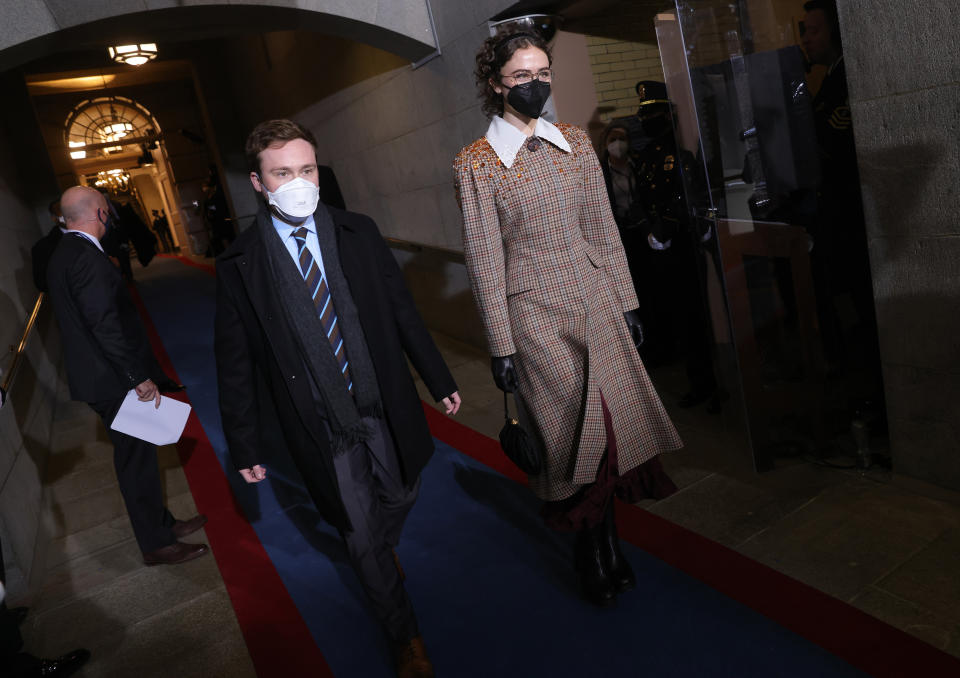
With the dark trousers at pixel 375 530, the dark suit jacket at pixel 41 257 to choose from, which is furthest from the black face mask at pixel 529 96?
the dark suit jacket at pixel 41 257

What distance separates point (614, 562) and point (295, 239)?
1549 mm

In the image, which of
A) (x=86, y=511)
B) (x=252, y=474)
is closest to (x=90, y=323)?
(x=252, y=474)

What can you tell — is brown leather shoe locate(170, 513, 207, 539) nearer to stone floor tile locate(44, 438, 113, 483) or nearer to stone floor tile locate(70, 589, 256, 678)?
stone floor tile locate(70, 589, 256, 678)

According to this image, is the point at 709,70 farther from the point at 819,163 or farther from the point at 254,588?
the point at 254,588

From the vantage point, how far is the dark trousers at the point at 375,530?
6.90 feet

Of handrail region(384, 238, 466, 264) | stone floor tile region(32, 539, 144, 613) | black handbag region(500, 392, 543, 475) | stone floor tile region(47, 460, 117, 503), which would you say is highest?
handrail region(384, 238, 466, 264)

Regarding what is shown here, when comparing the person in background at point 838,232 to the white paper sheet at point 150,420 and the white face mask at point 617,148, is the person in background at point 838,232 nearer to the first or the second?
the white face mask at point 617,148

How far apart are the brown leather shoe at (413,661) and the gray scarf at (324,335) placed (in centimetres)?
67

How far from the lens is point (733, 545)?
2539 millimetres

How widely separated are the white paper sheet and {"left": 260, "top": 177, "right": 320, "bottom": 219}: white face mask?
1476 mm

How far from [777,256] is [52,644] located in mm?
3452

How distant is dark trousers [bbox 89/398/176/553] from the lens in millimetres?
3076

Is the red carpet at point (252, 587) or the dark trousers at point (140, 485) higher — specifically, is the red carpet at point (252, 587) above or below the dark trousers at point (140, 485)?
below

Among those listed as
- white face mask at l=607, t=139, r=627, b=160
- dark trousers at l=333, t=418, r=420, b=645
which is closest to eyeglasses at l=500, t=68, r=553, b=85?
dark trousers at l=333, t=418, r=420, b=645
